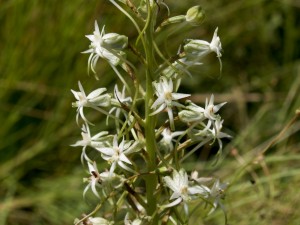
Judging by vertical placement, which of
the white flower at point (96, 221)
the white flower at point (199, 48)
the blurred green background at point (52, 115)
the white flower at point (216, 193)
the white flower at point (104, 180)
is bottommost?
the blurred green background at point (52, 115)

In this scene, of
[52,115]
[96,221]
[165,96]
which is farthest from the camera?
[52,115]

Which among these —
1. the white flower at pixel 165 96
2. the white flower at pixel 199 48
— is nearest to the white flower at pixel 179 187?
the white flower at pixel 165 96

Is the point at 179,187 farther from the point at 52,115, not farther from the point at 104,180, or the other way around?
the point at 52,115

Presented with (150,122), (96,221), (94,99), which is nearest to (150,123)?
(150,122)

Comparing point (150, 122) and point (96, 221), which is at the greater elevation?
point (150, 122)

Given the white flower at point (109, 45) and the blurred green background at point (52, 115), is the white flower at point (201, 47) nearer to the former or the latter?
the white flower at point (109, 45)

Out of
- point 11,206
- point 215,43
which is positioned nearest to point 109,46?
point 215,43
